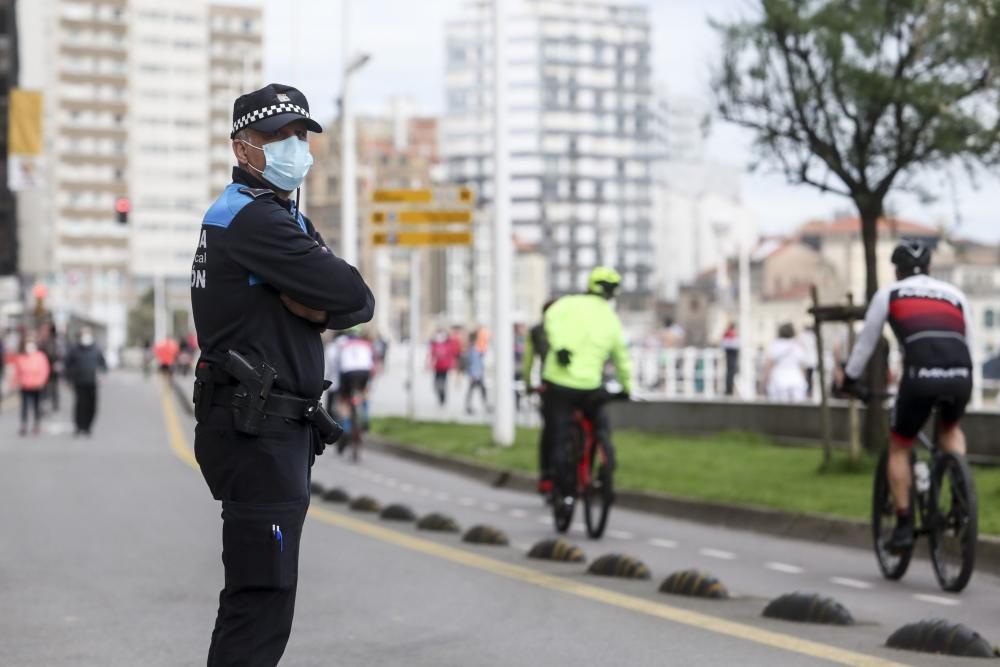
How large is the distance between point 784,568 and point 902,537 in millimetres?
1403

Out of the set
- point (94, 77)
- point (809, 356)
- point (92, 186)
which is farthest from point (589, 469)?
point (94, 77)

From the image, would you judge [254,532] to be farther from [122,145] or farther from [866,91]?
[122,145]

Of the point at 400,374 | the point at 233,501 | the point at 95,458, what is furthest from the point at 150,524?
the point at 400,374

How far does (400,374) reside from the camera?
66.9 meters

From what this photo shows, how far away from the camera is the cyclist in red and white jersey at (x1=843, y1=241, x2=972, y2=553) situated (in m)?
9.86

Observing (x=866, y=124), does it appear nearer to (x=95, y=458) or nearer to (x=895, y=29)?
(x=895, y=29)

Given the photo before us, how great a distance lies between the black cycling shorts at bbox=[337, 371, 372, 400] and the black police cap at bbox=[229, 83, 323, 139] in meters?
20.2

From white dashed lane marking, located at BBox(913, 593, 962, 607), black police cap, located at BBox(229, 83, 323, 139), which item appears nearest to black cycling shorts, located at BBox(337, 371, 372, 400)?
white dashed lane marking, located at BBox(913, 593, 962, 607)

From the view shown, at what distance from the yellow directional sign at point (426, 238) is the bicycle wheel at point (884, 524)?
20.4m

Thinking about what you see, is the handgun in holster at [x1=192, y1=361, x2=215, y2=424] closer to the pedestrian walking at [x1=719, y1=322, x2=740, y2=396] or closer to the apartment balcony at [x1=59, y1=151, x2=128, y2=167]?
the pedestrian walking at [x1=719, y1=322, x2=740, y2=396]

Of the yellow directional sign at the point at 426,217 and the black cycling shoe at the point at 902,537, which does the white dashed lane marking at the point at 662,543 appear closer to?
the black cycling shoe at the point at 902,537

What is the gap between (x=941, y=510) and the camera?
9.93 meters

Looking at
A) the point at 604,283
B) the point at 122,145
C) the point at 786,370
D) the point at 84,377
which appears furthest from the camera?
the point at 122,145

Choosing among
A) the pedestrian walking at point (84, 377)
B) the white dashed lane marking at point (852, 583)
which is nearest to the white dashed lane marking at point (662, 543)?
the white dashed lane marking at point (852, 583)
